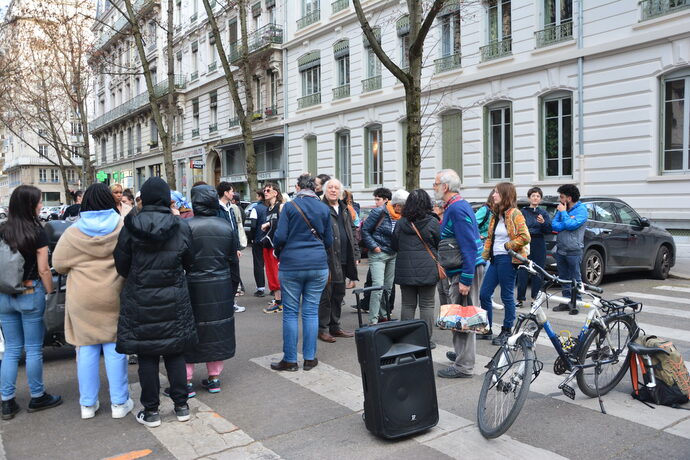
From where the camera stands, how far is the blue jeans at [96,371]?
4.64 m

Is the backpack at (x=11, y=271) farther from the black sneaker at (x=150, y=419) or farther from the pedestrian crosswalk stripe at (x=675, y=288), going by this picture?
the pedestrian crosswalk stripe at (x=675, y=288)

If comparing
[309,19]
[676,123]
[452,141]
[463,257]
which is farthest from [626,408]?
[309,19]

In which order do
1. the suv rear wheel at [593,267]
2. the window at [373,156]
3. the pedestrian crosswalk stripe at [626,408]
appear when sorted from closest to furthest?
1. the pedestrian crosswalk stripe at [626,408]
2. the suv rear wheel at [593,267]
3. the window at [373,156]

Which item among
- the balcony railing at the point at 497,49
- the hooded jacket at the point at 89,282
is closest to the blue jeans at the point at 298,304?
the hooded jacket at the point at 89,282

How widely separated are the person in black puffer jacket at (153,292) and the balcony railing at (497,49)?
53.5 feet

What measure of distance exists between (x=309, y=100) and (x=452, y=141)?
8902mm

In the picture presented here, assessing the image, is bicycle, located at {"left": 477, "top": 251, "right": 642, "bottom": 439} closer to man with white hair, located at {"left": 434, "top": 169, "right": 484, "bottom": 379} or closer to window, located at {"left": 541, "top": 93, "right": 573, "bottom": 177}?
man with white hair, located at {"left": 434, "top": 169, "right": 484, "bottom": 379}

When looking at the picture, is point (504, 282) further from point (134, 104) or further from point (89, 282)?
point (134, 104)

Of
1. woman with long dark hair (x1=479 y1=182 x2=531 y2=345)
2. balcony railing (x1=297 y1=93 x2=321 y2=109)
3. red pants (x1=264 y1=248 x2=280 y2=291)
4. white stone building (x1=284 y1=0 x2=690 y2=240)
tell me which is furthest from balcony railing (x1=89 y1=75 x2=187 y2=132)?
woman with long dark hair (x1=479 y1=182 x2=531 y2=345)

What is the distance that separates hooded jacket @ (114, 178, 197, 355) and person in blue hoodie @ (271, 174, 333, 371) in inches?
56.3

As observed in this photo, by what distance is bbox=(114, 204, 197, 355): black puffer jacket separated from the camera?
14.2 ft

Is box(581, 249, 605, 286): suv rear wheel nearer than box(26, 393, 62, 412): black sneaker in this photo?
No

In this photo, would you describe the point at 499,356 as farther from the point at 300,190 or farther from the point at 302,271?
the point at 300,190

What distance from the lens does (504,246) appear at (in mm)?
6758
